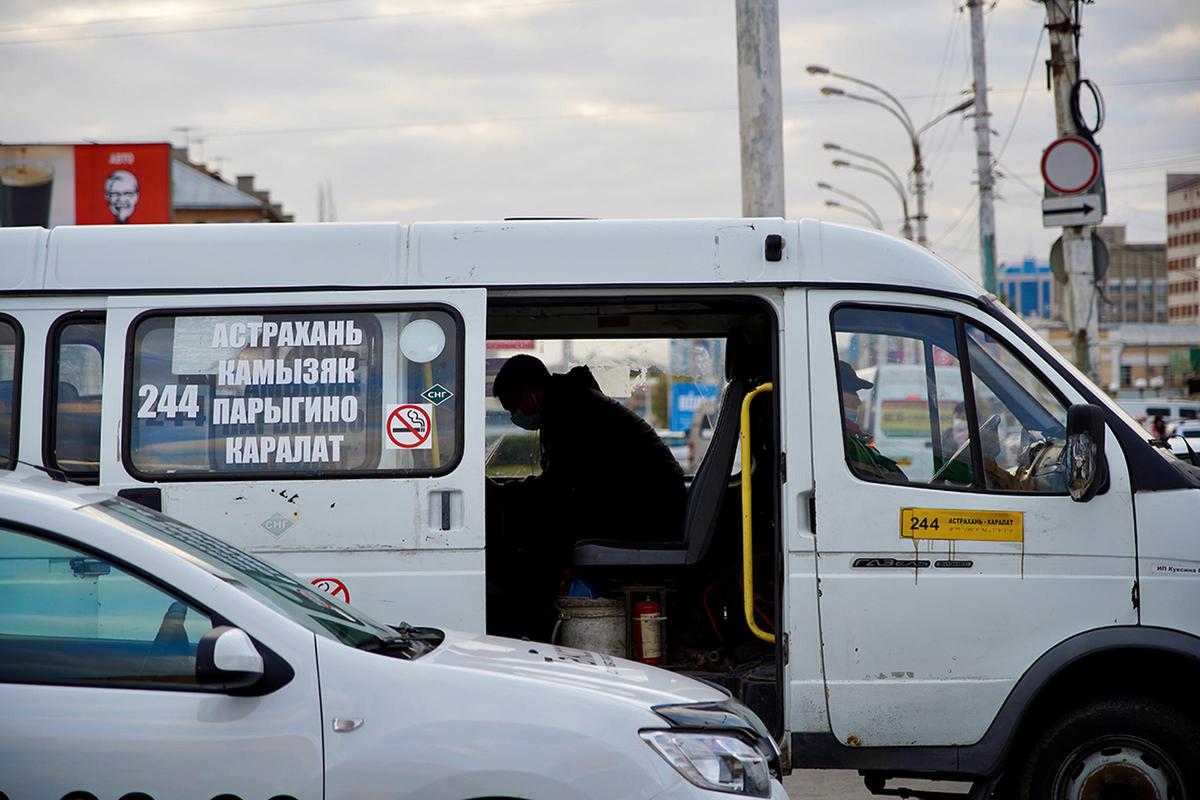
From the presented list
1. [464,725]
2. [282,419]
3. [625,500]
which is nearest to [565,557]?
[625,500]

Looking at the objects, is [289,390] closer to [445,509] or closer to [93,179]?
[445,509]

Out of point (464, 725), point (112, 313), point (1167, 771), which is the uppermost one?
point (112, 313)

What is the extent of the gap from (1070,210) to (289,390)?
9.38 m

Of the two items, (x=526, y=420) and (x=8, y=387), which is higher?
(x=8, y=387)

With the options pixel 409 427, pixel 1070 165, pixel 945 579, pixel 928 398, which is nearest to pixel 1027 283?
pixel 1070 165

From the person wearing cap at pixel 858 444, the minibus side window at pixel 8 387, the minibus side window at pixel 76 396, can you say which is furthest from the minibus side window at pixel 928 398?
the minibus side window at pixel 8 387

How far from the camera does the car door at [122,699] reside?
3.16 m

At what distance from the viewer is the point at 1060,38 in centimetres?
1335

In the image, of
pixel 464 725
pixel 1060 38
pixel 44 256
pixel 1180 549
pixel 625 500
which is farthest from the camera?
pixel 1060 38

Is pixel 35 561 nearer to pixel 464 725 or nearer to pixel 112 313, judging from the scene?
pixel 464 725

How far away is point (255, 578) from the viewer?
3701 millimetres

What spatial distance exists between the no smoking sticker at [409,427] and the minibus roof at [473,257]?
0.50m

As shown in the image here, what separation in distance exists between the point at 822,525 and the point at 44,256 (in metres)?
3.28

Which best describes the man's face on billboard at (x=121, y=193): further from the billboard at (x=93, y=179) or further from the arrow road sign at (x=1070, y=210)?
the arrow road sign at (x=1070, y=210)
